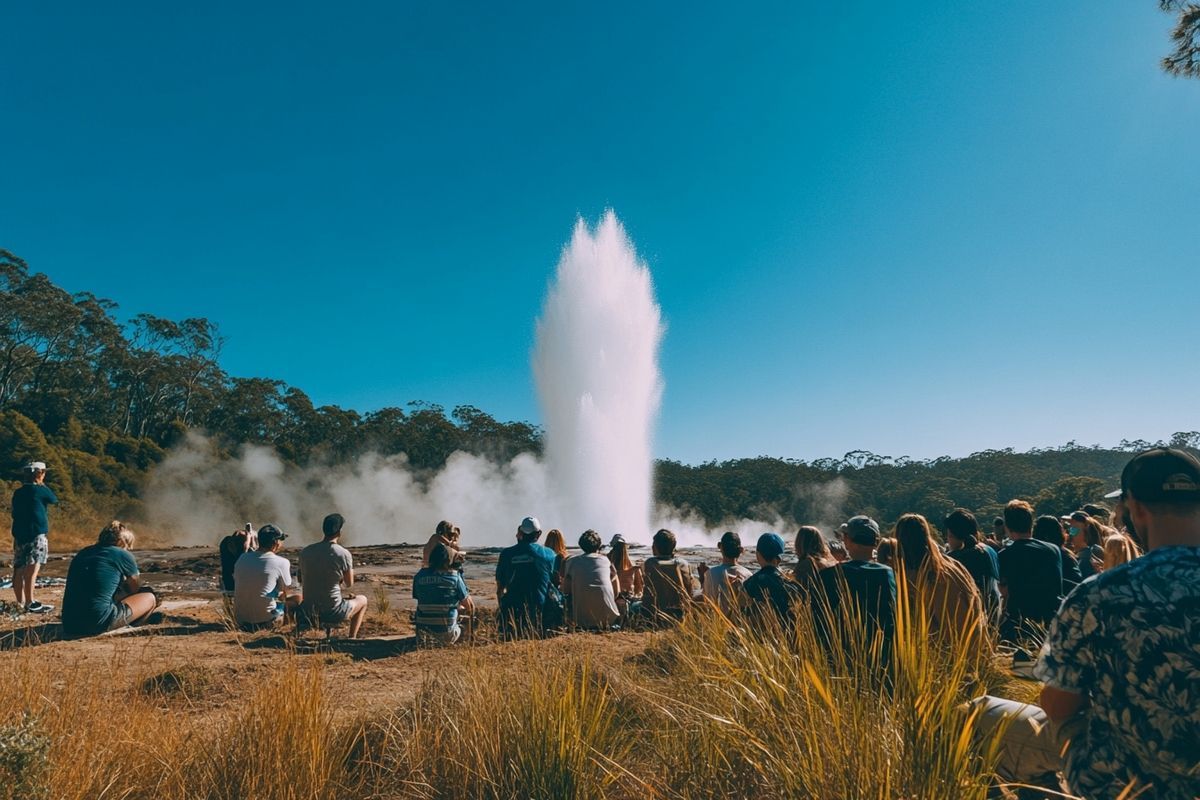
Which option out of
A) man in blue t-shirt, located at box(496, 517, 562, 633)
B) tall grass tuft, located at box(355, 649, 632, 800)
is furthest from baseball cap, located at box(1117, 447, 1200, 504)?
man in blue t-shirt, located at box(496, 517, 562, 633)

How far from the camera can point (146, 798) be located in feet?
10.4

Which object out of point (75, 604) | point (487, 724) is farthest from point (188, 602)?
point (487, 724)

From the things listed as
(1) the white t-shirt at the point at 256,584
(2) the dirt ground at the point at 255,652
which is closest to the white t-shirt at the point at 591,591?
(2) the dirt ground at the point at 255,652

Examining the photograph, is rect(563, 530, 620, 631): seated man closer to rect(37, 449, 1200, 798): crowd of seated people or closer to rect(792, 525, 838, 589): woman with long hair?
rect(37, 449, 1200, 798): crowd of seated people

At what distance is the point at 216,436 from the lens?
63.3 meters

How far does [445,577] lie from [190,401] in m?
70.4

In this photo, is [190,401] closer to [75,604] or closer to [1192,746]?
[75,604]

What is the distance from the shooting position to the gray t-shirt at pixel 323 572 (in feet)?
25.8

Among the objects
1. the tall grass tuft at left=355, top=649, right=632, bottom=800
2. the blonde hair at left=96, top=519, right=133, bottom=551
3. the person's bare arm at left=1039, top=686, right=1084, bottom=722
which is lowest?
the tall grass tuft at left=355, top=649, right=632, bottom=800

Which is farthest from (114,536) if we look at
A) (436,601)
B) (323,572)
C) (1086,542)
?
(1086,542)

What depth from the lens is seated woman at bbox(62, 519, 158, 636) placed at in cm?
726

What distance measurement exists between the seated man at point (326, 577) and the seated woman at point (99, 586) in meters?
1.78

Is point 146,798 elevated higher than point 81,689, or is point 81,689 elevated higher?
point 81,689

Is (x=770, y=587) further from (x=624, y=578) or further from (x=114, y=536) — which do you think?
(x=114, y=536)
